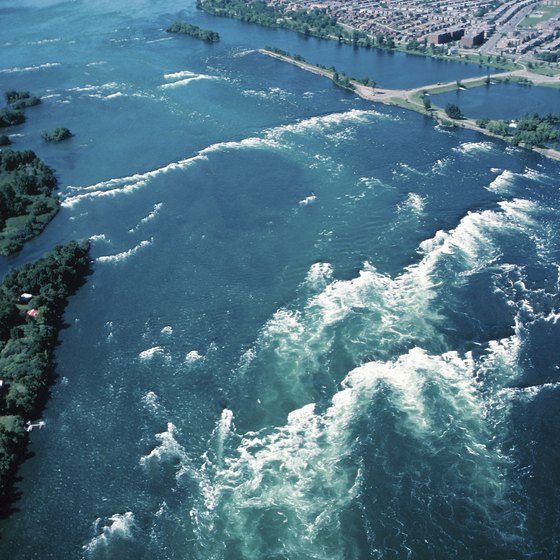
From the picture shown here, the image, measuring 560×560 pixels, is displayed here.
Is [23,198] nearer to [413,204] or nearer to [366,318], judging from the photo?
[366,318]

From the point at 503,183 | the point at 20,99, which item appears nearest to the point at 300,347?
the point at 503,183

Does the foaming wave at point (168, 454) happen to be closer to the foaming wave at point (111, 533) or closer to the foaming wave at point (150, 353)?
the foaming wave at point (111, 533)

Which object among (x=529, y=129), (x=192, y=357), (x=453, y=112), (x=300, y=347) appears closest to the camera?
(x=192, y=357)

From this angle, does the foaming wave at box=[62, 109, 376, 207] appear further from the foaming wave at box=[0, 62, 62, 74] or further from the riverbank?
the foaming wave at box=[0, 62, 62, 74]

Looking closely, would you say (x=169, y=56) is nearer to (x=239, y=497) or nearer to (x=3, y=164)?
(x=3, y=164)

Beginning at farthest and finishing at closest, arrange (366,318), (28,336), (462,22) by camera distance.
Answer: (462,22) < (366,318) < (28,336)

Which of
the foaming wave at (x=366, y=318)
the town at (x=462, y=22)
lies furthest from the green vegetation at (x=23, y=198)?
the town at (x=462, y=22)
